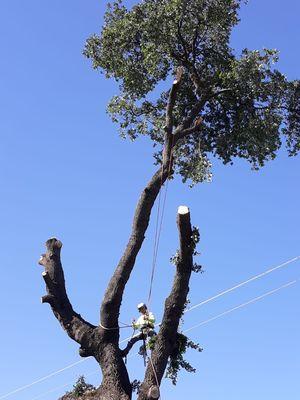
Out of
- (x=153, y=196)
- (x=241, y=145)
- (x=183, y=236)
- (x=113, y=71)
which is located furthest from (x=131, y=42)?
(x=183, y=236)

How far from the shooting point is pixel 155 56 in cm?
1248

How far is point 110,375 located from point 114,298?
45.0 inches

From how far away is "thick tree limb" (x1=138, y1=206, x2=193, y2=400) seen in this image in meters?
8.73

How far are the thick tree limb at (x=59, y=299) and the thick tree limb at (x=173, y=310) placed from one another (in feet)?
3.98

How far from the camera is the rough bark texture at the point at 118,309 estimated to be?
29.0 ft

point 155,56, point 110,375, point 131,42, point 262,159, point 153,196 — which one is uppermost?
point 131,42

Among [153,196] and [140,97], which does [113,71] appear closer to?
[140,97]

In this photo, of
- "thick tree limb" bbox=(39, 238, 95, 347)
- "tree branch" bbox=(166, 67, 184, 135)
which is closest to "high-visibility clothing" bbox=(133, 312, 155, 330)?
"thick tree limb" bbox=(39, 238, 95, 347)

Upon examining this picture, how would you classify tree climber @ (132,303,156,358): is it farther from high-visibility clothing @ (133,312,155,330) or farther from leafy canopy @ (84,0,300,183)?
leafy canopy @ (84,0,300,183)

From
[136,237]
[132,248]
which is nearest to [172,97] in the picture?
[136,237]

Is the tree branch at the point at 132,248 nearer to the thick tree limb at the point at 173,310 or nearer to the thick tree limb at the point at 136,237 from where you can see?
the thick tree limb at the point at 136,237

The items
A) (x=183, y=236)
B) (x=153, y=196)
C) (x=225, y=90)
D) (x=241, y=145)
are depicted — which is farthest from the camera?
(x=241, y=145)

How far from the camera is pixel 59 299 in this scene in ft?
32.6

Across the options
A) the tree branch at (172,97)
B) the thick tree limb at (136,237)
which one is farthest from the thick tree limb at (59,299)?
the tree branch at (172,97)
